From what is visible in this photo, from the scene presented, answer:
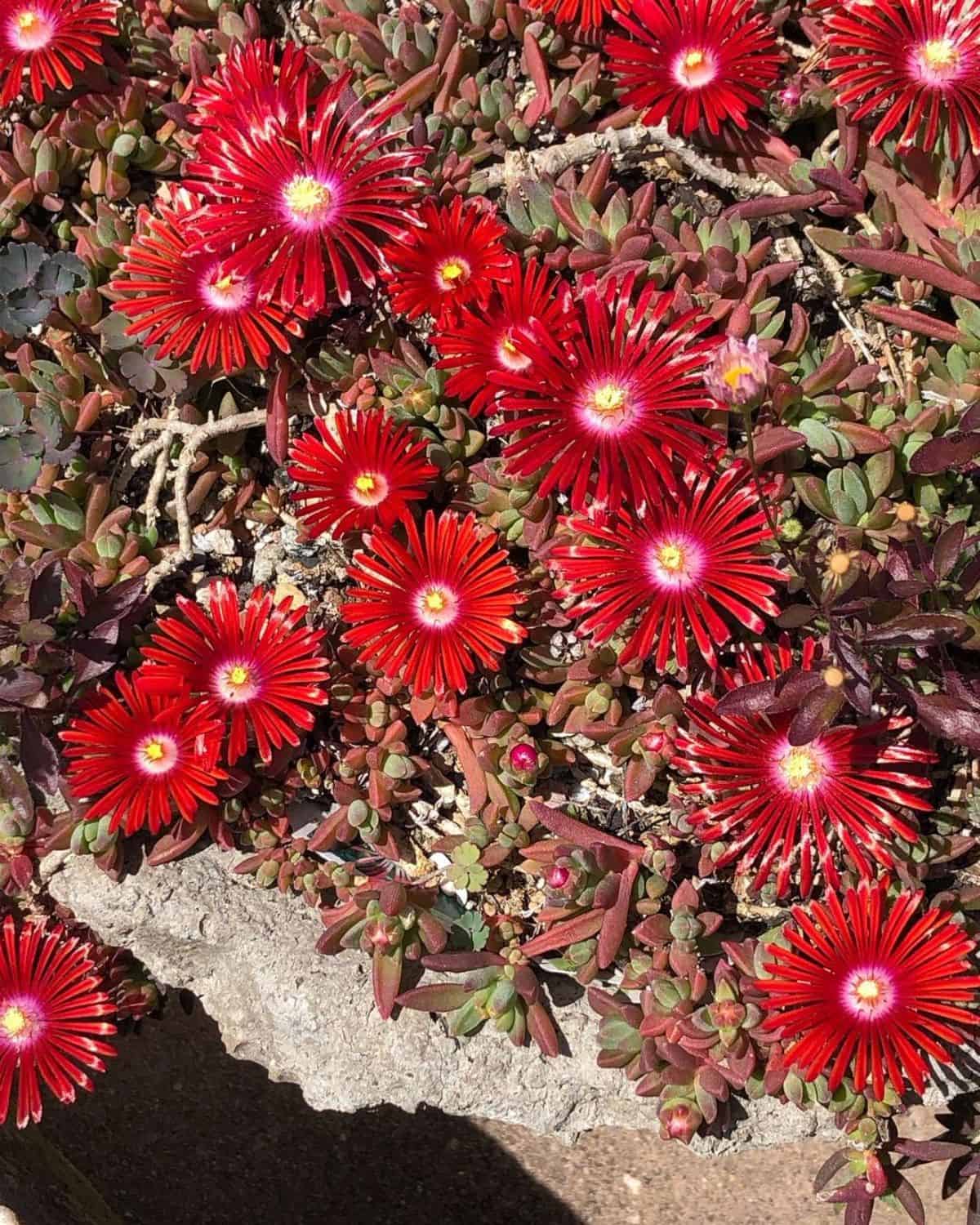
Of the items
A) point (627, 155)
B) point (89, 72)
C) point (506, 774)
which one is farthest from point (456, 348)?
point (89, 72)

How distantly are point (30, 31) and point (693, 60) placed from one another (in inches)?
42.5

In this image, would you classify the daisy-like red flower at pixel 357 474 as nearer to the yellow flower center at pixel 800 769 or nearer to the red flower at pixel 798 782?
the red flower at pixel 798 782

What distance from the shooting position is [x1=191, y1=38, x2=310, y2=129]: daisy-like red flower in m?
1.75

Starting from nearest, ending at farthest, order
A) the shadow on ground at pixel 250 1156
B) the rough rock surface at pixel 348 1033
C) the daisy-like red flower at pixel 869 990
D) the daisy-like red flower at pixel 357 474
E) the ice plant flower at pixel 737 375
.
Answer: the ice plant flower at pixel 737 375, the daisy-like red flower at pixel 869 990, the daisy-like red flower at pixel 357 474, the rough rock surface at pixel 348 1033, the shadow on ground at pixel 250 1156

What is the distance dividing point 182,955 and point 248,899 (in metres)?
0.16

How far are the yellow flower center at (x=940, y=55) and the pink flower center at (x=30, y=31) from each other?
54.9 inches

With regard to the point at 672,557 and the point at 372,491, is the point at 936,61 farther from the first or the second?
the point at 372,491

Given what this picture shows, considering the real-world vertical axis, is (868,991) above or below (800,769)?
below

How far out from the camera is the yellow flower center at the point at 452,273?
5.61ft

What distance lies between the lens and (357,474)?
1.71 m


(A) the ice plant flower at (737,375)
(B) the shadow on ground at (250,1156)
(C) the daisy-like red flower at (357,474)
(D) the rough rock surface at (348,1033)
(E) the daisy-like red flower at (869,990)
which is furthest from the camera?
(B) the shadow on ground at (250,1156)

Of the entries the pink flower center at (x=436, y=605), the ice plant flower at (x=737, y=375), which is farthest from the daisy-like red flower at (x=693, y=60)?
the pink flower center at (x=436, y=605)

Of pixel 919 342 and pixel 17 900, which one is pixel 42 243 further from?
pixel 919 342

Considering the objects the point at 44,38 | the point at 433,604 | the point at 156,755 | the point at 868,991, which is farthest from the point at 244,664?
the point at 44,38
